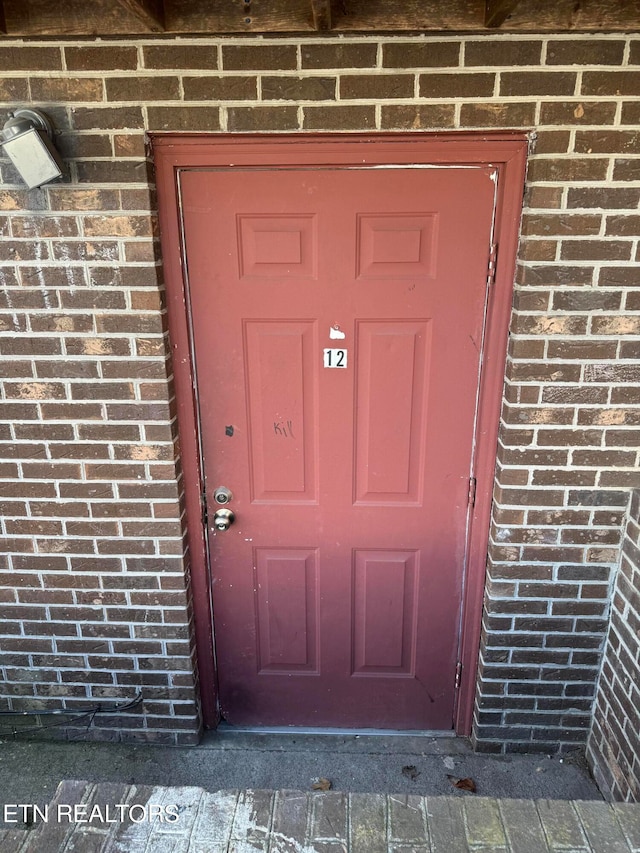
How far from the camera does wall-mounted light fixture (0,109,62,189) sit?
2043 mm

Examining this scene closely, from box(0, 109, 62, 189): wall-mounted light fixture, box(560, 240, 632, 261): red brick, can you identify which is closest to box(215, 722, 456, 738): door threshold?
box(560, 240, 632, 261): red brick

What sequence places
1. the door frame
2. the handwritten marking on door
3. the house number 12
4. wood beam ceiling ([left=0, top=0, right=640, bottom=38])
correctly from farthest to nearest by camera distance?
the handwritten marking on door, the house number 12, the door frame, wood beam ceiling ([left=0, top=0, right=640, bottom=38])

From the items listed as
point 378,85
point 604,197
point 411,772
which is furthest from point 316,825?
point 378,85

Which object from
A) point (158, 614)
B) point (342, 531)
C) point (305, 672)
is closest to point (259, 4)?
point (342, 531)

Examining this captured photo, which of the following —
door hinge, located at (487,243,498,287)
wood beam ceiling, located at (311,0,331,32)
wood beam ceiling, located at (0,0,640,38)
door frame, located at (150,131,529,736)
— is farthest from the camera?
door hinge, located at (487,243,498,287)

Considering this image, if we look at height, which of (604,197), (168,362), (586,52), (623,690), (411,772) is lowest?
(411,772)

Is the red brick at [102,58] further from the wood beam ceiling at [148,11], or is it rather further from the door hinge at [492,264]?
the door hinge at [492,264]

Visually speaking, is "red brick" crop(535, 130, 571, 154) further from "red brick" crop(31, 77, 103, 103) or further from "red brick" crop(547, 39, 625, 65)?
"red brick" crop(31, 77, 103, 103)

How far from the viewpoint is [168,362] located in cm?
243

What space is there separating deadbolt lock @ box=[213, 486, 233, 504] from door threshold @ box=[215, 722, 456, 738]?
118 cm

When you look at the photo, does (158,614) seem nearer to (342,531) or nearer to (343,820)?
(342,531)

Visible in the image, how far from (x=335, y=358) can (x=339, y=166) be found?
0.71 metres

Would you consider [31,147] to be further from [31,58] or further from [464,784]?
[464,784]

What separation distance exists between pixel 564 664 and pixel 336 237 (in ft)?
6.75
